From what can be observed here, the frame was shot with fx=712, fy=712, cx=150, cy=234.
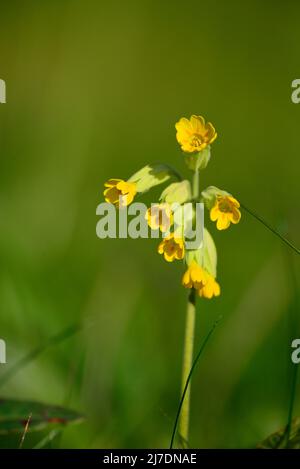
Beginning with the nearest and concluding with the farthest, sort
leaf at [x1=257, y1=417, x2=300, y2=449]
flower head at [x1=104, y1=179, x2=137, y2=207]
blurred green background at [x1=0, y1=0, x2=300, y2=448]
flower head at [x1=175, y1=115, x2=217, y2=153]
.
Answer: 1. leaf at [x1=257, y1=417, x2=300, y2=449]
2. flower head at [x1=175, y1=115, x2=217, y2=153]
3. flower head at [x1=104, y1=179, x2=137, y2=207]
4. blurred green background at [x1=0, y1=0, x2=300, y2=448]

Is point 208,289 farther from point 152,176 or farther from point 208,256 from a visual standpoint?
point 152,176

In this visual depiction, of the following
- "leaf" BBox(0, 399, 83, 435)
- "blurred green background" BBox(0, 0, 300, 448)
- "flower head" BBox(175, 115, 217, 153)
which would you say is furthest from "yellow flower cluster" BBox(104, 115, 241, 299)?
"leaf" BBox(0, 399, 83, 435)

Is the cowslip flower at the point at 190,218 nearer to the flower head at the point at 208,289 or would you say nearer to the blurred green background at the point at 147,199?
the flower head at the point at 208,289

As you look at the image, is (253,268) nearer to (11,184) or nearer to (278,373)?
(278,373)

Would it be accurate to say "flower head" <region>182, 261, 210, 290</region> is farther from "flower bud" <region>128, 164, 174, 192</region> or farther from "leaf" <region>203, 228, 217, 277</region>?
"flower bud" <region>128, 164, 174, 192</region>

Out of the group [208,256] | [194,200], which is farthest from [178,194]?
[208,256]
